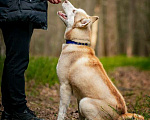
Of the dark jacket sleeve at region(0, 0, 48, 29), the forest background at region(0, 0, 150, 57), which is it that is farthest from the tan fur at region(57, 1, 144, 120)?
the forest background at region(0, 0, 150, 57)

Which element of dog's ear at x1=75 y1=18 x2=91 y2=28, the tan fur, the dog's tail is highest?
dog's ear at x1=75 y1=18 x2=91 y2=28

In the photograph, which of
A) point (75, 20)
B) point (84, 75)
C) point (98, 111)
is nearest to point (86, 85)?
point (84, 75)

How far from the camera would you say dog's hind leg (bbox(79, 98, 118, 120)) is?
11.2 feet

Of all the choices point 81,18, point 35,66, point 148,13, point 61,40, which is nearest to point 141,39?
point 148,13

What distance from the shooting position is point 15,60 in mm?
3441

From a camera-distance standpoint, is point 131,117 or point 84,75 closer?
point 131,117

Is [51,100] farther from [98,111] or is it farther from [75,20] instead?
[98,111]

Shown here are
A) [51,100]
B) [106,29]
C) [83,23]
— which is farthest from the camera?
[106,29]

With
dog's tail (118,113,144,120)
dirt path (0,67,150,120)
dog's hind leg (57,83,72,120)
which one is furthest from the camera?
dirt path (0,67,150,120)

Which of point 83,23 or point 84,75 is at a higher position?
point 83,23

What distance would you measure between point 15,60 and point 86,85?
104 centimetres

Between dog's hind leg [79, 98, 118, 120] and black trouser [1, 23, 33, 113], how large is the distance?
0.93m

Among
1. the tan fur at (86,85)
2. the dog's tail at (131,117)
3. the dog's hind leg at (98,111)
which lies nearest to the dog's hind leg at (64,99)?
the tan fur at (86,85)

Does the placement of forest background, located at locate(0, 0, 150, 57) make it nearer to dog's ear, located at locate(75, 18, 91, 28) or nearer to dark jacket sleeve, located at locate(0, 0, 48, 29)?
dog's ear, located at locate(75, 18, 91, 28)
